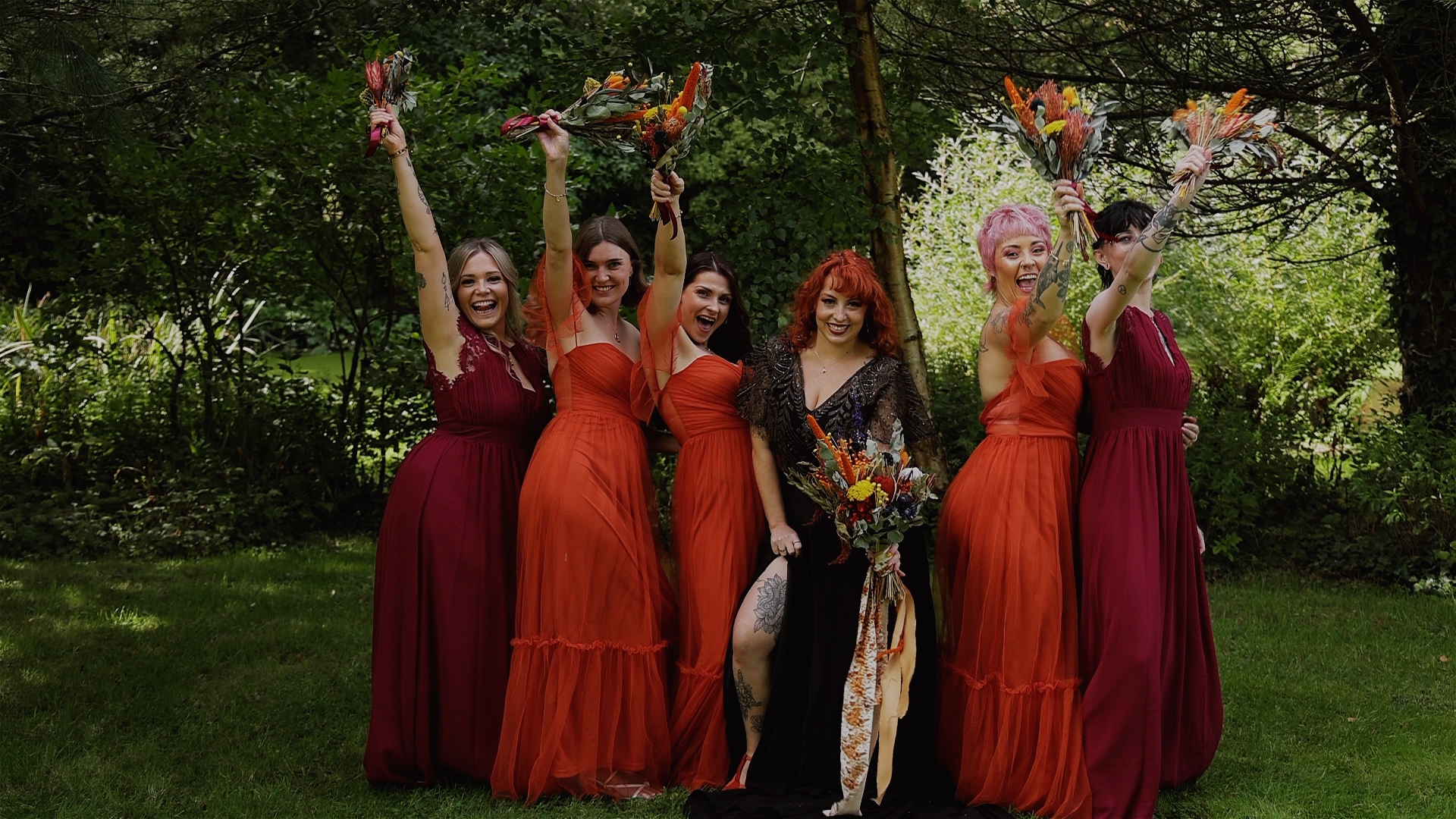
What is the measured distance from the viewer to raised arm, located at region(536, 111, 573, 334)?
450 centimetres

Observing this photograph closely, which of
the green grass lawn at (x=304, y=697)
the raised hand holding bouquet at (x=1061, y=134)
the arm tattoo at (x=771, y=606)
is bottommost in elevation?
the green grass lawn at (x=304, y=697)

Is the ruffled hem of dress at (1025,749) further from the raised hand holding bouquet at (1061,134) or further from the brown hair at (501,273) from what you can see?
the brown hair at (501,273)

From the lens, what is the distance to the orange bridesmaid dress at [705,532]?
15.4 ft

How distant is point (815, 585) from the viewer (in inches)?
178

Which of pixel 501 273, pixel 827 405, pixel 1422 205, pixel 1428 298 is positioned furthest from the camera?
pixel 1428 298

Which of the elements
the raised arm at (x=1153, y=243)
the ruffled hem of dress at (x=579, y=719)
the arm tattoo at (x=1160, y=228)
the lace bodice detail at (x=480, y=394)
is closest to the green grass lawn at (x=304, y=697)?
the ruffled hem of dress at (x=579, y=719)

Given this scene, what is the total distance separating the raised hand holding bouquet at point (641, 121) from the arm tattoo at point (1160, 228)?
159 cm

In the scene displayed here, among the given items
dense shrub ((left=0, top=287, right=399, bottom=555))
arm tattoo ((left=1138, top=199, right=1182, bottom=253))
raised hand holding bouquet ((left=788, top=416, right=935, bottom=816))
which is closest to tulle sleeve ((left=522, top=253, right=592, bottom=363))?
raised hand holding bouquet ((left=788, top=416, right=935, bottom=816))

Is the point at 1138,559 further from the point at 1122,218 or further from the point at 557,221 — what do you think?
the point at 557,221

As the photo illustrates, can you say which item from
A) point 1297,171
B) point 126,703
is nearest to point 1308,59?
point 1297,171

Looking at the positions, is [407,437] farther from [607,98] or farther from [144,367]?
[607,98]

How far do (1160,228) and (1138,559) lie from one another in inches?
43.3

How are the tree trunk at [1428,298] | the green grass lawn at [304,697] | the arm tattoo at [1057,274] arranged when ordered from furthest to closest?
the tree trunk at [1428,298]
the green grass lawn at [304,697]
the arm tattoo at [1057,274]

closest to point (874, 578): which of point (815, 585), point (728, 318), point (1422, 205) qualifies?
point (815, 585)
